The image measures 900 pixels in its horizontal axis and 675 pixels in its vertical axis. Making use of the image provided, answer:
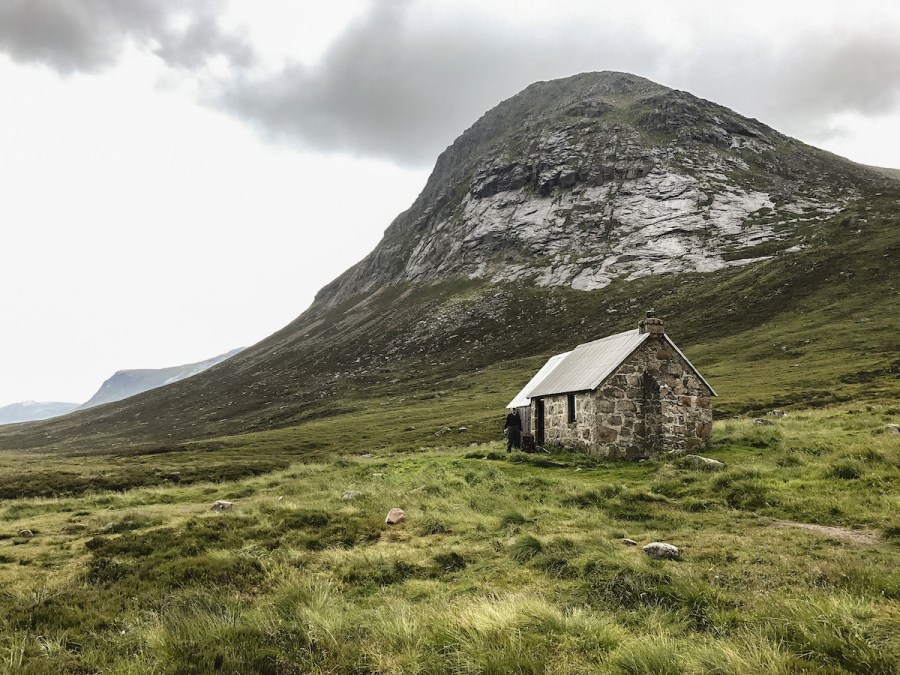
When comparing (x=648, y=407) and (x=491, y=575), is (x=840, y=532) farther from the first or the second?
(x=648, y=407)

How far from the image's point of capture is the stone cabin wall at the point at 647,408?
2550 cm

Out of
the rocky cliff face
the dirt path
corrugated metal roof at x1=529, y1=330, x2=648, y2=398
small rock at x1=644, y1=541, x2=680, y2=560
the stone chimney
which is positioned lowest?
the dirt path

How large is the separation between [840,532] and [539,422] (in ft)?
70.3

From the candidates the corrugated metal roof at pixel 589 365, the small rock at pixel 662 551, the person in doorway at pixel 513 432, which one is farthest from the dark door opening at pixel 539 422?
the small rock at pixel 662 551

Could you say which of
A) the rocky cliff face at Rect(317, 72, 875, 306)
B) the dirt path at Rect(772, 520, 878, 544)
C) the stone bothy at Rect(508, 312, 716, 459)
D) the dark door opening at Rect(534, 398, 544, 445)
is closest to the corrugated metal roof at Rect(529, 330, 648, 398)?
the stone bothy at Rect(508, 312, 716, 459)

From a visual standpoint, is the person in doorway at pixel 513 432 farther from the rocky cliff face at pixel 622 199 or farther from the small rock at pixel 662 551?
the rocky cliff face at pixel 622 199

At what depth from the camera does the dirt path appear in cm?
1107

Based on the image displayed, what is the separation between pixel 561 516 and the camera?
48.5 feet

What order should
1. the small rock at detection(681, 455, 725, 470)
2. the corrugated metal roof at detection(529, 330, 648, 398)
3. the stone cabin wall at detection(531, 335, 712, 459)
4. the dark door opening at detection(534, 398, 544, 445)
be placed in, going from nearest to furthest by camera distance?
the small rock at detection(681, 455, 725, 470) < the stone cabin wall at detection(531, 335, 712, 459) < the corrugated metal roof at detection(529, 330, 648, 398) < the dark door opening at detection(534, 398, 544, 445)

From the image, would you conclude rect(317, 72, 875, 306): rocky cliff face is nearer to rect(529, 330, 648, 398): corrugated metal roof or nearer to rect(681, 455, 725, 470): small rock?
rect(529, 330, 648, 398): corrugated metal roof

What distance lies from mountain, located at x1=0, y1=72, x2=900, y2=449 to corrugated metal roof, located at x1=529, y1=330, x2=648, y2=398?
1572 cm

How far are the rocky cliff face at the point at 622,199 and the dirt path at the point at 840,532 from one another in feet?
340

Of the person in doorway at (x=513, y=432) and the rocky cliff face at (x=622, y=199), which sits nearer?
the person in doorway at (x=513, y=432)

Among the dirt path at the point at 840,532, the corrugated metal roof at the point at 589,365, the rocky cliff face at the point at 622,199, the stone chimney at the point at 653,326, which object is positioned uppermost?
the rocky cliff face at the point at 622,199
